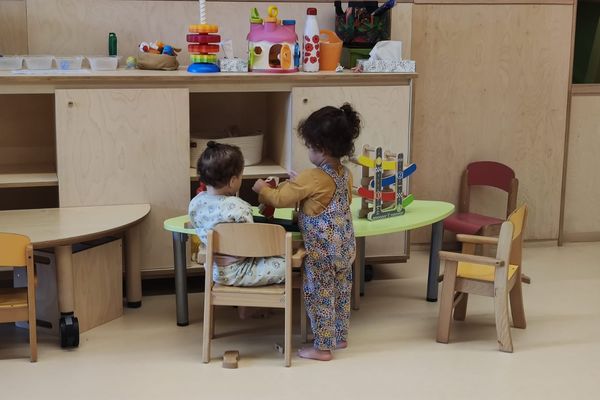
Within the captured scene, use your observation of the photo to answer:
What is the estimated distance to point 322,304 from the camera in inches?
137

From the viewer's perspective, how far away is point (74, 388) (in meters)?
3.19

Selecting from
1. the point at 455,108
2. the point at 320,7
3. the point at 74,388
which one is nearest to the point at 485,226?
the point at 455,108

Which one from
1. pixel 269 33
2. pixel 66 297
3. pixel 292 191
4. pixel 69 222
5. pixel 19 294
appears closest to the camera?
pixel 292 191

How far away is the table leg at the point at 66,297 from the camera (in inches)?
140

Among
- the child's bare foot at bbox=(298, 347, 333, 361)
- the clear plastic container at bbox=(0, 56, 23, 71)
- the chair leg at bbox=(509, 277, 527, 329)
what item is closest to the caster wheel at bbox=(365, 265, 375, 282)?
the chair leg at bbox=(509, 277, 527, 329)

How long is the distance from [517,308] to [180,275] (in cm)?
148

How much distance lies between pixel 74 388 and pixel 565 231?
3313mm

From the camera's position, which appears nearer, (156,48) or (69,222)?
(69,222)

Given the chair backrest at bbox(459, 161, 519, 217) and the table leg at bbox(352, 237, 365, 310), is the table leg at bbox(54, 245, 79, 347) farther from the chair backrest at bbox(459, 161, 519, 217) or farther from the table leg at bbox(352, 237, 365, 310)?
the chair backrest at bbox(459, 161, 519, 217)

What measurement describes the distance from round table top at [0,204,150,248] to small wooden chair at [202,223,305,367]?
0.61 meters

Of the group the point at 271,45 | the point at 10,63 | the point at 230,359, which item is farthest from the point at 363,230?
the point at 10,63

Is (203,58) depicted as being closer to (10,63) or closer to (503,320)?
(10,63)

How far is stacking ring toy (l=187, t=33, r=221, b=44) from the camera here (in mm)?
4113

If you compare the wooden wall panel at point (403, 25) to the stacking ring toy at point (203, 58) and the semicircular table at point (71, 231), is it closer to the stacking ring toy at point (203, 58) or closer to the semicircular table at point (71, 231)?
the stacking ring toy at point (203, 58)
